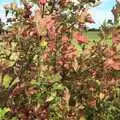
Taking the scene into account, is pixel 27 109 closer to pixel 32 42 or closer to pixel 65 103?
pixel 65 103

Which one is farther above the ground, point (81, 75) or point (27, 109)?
point (81, 75)

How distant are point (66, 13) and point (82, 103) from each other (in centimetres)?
84

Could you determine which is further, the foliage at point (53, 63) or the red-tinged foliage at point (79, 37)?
the red-tinged foliage at point (79, 37)

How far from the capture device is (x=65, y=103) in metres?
4.05

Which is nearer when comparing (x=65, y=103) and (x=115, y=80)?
(x=65, y=103)

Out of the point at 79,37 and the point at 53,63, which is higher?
the point at 79,37

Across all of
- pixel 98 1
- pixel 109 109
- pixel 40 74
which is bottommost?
pixel 109 109

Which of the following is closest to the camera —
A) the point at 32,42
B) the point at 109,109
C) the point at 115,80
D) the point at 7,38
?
the point at 32,42

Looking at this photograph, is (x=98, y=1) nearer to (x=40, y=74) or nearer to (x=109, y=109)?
(x=40, y=74)

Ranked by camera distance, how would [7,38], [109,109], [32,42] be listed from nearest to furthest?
[32,42]
[7,38]
[109,109]

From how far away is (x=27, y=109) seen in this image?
13.3ft

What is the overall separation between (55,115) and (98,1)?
1.13 metres

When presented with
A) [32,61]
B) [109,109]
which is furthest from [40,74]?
[109,109]

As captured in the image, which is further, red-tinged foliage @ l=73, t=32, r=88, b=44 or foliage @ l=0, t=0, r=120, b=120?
red-tinged foliage @ l=73, t=32, r=88, b=44
